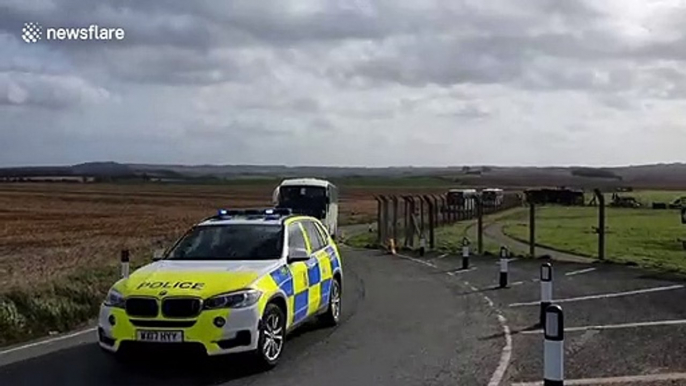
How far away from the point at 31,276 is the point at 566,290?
31.1 feet

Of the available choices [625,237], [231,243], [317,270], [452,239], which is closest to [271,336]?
[231,243]

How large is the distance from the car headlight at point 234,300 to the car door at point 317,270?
2.04m

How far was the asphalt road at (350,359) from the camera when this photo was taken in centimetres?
920

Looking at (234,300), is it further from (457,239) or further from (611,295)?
(457,239)

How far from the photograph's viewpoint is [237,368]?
9.81 metres

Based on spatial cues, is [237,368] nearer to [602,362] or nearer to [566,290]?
[602,362]

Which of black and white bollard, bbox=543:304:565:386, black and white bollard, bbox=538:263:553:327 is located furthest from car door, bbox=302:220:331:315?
black and white bollard, bbox=543:304:565:386

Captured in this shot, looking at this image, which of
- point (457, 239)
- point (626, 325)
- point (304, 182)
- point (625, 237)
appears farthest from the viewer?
point (304, 182)

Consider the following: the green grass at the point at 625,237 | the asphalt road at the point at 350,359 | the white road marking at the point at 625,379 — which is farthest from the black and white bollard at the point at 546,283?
the green grass at the point at 625,237

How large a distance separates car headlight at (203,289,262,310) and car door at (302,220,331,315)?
6.69 ft

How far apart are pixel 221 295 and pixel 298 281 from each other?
1.79 m

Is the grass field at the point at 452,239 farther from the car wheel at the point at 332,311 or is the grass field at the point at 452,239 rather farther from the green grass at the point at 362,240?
the car wheel at the point at 332,311

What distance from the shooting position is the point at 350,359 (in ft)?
33.6

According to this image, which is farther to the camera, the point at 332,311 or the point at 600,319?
the point at 600,319
